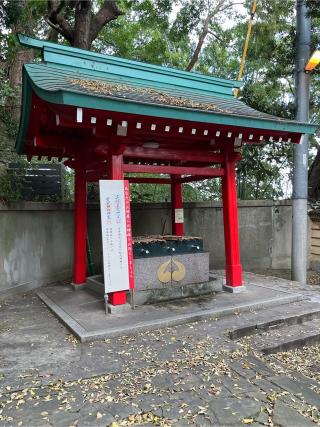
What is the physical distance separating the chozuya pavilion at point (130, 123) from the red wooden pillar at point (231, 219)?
2 cm

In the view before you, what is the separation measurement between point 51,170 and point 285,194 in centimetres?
697

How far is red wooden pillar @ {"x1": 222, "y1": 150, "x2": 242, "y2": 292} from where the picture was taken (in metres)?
6.47

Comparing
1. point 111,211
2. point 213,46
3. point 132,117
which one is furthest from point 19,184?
point 213,46

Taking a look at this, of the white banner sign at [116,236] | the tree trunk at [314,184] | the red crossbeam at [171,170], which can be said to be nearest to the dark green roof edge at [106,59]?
the red crossbeam at [171,170]

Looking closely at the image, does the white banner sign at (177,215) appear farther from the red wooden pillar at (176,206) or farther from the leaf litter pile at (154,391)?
the leaf litter pile at (154,391)

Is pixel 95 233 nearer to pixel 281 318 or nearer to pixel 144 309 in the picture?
pixel 144 309

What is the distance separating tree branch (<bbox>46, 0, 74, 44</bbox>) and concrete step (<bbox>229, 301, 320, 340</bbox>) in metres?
8.70

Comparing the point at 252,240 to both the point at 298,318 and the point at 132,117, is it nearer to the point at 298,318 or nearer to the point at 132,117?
the point at 298,318

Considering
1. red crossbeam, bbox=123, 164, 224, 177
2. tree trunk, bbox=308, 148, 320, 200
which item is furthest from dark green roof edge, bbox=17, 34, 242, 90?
tree trunk, bbox=308, 148, 320, 200

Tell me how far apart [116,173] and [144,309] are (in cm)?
214

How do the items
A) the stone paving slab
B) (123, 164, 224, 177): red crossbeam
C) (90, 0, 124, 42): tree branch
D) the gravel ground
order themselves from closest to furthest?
the stone paving slab
(123, 164, 224, 177): red crossbeam
the gravel ground
(90, 0, 124, 42): tree branch

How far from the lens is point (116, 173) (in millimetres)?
5371

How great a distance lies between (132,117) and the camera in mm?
4719

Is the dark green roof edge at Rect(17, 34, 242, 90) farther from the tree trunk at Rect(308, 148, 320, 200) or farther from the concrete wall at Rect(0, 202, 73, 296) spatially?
the tree trunk at Rect(308, 148, 320, 200)
